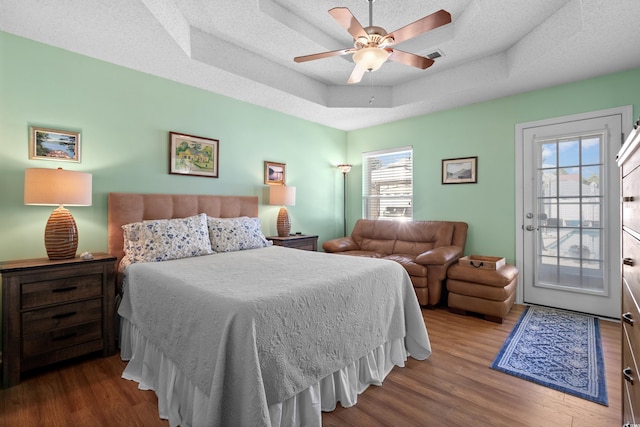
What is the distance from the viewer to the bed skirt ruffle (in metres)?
1.51

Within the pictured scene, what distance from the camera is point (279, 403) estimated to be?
1.43 meters

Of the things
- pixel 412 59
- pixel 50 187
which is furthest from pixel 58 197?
pixel 412 59

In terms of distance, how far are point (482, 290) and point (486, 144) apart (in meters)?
1.98

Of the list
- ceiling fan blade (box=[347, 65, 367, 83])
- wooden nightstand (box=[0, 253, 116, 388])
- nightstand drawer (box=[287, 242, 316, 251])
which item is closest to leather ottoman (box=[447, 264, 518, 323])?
nightstand drawer (box=[287, 242, 316, 251])

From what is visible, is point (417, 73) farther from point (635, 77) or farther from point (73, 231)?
point (73, 231)

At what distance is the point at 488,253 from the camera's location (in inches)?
157

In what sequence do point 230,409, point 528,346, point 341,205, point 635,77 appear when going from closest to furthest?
point 230,409, point 528,346, point 635,77, point 341,205

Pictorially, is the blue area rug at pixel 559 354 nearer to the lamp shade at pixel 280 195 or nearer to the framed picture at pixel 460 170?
the framed picture at pixel 460 170

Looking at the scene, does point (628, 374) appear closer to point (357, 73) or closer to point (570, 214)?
point (357, 73)

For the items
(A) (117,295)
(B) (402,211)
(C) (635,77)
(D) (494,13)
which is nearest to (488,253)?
(B) (402,211)

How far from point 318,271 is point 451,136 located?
3.31 m

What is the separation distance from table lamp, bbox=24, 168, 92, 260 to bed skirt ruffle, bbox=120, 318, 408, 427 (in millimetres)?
763

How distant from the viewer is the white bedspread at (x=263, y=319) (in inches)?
51.7

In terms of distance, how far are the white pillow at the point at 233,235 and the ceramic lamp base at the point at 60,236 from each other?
111cm
